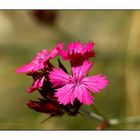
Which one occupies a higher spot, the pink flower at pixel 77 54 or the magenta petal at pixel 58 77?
the pink flower at pixel 77 54

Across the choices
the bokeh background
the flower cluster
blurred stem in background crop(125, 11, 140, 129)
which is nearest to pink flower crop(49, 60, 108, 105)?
the flower cluster

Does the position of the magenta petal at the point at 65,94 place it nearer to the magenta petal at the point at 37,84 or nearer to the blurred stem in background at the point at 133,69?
the magenta petal at the point at 37,84

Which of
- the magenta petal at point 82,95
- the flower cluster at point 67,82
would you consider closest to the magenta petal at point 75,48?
the flower cluster at point 67,82

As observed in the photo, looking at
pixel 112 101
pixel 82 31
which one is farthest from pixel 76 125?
pixel 82 31

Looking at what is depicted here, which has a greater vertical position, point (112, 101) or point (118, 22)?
point (118, 22)

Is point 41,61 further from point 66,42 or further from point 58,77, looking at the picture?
point 66,42
